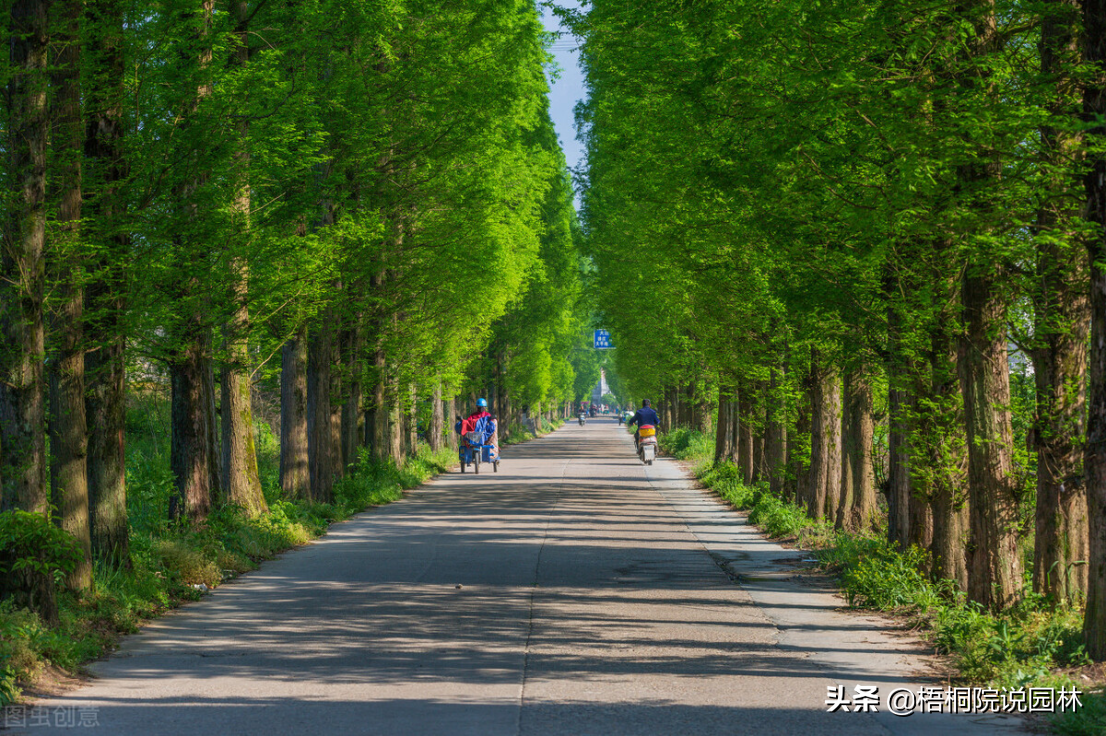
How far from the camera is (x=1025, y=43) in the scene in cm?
958

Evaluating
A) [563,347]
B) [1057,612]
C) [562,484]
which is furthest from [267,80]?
[563,347]

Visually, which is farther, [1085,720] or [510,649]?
[510,649]

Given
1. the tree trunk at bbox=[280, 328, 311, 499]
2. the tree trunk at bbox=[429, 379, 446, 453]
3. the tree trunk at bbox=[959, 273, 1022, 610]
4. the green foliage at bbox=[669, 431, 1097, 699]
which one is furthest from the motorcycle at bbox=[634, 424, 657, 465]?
the tree trunk at bbox=[959, 273, 1022, 610]

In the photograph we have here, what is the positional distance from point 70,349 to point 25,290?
1.28 m

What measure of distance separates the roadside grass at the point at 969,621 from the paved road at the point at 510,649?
384 millimetres

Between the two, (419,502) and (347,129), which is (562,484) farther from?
(347,129)

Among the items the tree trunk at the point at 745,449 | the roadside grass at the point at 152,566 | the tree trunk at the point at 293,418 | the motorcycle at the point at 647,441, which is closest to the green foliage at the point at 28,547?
the roadside grass at the point at 152,566

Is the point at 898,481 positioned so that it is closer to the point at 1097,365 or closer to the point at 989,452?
the point at 989,452

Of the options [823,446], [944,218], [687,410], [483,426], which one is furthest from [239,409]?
[687,410]

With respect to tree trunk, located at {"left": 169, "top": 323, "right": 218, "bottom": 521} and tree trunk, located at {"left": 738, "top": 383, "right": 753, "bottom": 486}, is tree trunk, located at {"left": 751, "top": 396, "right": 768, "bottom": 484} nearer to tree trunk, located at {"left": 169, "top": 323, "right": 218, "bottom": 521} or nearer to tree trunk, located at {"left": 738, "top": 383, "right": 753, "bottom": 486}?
tree trunk, located at {"left": 738, "top": 383, "right": 753, "bottom": 486}

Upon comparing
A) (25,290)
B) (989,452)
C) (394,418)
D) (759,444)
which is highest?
(25,290)

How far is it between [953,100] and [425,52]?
13917mm

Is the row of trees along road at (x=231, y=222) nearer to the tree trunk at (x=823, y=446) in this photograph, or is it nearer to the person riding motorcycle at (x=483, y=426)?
the person riding motorcycle at (x=483, y=426)

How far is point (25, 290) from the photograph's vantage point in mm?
8891
